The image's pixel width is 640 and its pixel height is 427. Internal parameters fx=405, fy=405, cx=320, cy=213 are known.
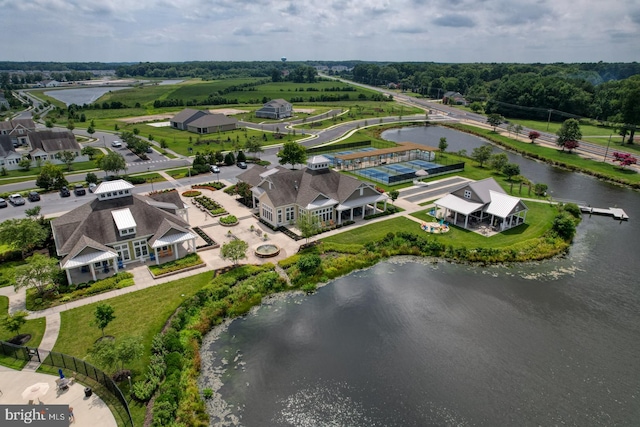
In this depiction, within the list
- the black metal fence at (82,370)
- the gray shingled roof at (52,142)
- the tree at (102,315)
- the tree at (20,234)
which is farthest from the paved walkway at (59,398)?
the gray shingled roof at (52,142)

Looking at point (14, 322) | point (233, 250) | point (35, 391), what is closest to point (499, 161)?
point (233, 250)

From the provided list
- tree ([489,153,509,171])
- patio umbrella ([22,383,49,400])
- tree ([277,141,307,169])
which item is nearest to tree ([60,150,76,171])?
tree ([277,141,307,169])

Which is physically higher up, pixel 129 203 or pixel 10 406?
pixel 129 203

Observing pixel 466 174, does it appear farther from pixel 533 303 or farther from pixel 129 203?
pixel 129 203

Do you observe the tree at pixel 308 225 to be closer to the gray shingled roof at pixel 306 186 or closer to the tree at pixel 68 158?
the gray shingled roof at pixel 306 186

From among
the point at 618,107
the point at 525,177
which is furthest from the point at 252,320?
the point at 618,107

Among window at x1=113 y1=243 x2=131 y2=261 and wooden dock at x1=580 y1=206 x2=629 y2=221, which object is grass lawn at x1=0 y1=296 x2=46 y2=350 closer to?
window at x1=113 y1=243 x2=131 y2=261
